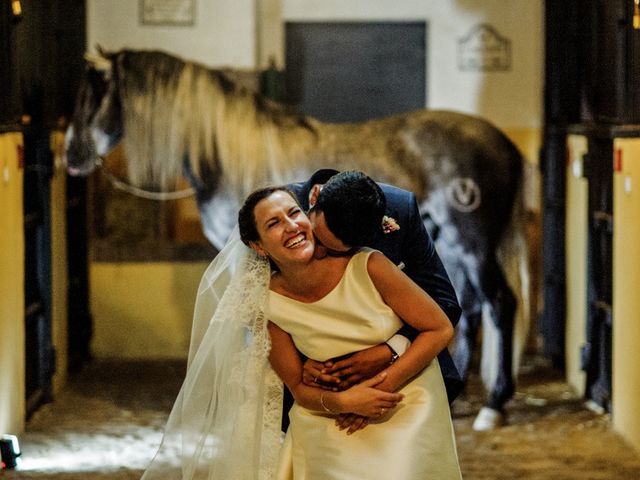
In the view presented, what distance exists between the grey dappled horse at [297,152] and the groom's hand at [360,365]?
3128 mm

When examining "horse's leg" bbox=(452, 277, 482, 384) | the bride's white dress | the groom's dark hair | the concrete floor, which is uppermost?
the groom's dark hair

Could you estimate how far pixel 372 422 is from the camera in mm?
2812

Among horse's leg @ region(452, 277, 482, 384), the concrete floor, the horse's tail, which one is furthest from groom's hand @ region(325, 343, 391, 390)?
horse's leg @ region(452, 277, 482, 384)

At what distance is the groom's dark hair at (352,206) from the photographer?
8.61 ft

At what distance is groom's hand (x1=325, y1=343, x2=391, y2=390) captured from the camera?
110 inches

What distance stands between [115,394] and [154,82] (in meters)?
1.76

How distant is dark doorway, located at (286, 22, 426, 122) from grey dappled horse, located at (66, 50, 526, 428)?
4.99 feet

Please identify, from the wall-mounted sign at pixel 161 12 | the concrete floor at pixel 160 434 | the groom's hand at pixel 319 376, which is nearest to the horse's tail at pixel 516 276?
the concrete floor at pixel 160 434

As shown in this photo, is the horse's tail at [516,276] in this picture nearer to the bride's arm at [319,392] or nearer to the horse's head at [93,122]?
the horse's head at [93,122]

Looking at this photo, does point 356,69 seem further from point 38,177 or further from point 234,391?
point 234,391

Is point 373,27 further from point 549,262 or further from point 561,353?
point 561,353

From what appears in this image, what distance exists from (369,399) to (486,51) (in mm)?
5071

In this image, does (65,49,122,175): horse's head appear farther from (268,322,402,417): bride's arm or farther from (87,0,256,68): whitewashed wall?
(268,322,402,417): bride's arm

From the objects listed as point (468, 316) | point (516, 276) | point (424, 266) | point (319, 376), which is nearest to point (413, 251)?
point (424, 266)
